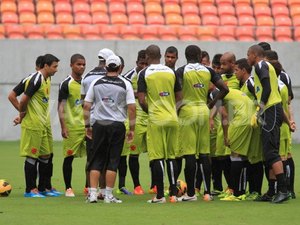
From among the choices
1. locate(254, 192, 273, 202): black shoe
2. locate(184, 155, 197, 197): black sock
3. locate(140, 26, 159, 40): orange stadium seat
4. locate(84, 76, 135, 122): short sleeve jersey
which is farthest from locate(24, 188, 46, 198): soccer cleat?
locate(140, 26, 159, 40): orange stadium seat

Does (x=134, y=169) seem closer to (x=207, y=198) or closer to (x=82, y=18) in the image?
(x=207, y=198)

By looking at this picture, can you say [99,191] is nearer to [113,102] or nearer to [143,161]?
[113,102]

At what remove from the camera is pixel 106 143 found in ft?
39.7

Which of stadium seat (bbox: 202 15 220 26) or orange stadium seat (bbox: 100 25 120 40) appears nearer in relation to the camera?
orange stadium seat (bbox: 100 25 120 40)

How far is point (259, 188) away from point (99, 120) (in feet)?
8.36

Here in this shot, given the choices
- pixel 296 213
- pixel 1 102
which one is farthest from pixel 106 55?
pixel 1 102

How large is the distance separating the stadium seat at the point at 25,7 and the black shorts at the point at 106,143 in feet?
43.9

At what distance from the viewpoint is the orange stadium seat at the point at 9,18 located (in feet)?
79.9

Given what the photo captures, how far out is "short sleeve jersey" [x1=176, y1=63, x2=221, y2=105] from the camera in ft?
40.8

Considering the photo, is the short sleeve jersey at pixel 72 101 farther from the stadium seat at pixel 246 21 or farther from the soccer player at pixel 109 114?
the stadium seat at pixel 246 21

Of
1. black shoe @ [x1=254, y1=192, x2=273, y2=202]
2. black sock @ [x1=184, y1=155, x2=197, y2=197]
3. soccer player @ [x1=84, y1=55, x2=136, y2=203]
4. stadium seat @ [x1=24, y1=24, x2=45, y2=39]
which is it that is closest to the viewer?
soccer player @ [x1=84, y1=55, x2=136, y2=203]

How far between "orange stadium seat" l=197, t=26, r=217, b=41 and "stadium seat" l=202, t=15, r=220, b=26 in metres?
→ 0.99

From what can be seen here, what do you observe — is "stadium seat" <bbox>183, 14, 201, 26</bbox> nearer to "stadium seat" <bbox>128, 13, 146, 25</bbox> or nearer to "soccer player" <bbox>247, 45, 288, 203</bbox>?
"stadium seat" <bbox>128, 13, 146, 25</bbox>

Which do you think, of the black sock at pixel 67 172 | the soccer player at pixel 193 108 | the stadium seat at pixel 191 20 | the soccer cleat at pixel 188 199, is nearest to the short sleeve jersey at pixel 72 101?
the black sock at pixel 67 172
